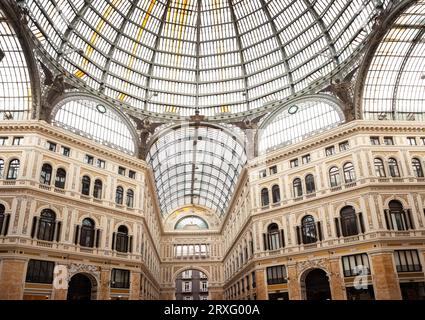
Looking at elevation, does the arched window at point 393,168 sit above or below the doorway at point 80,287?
above

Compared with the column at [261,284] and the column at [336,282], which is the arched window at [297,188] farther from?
the column at [261,284]

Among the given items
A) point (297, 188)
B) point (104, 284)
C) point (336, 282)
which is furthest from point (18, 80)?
point (336, 282)

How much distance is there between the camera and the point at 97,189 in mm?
44375

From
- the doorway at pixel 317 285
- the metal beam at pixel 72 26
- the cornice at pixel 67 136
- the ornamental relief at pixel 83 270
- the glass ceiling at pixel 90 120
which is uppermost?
the metal beam at pixel 72 26

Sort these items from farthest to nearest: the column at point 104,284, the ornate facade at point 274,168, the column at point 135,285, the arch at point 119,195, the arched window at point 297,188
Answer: the arch at point 119,195 → the arched window at point 297,188 → the column at point 135,285 → the column at point 104,284 → the ornate facade at point 274,168

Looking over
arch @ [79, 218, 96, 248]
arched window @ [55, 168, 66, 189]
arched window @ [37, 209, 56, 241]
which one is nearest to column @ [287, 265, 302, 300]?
arch @ [79, 218, 96, 248]

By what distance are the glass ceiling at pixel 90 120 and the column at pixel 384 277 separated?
34.1m

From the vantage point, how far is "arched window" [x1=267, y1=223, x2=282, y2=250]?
45.6m

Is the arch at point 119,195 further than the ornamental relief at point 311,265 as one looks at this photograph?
Yes

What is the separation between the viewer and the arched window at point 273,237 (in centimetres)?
→ 4562

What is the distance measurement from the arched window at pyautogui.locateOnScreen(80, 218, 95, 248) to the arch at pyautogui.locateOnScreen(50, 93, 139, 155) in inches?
434

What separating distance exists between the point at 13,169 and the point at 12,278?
1136 cm

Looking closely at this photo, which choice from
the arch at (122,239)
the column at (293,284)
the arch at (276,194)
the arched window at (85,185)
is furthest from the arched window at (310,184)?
the arched window at (85,185)
